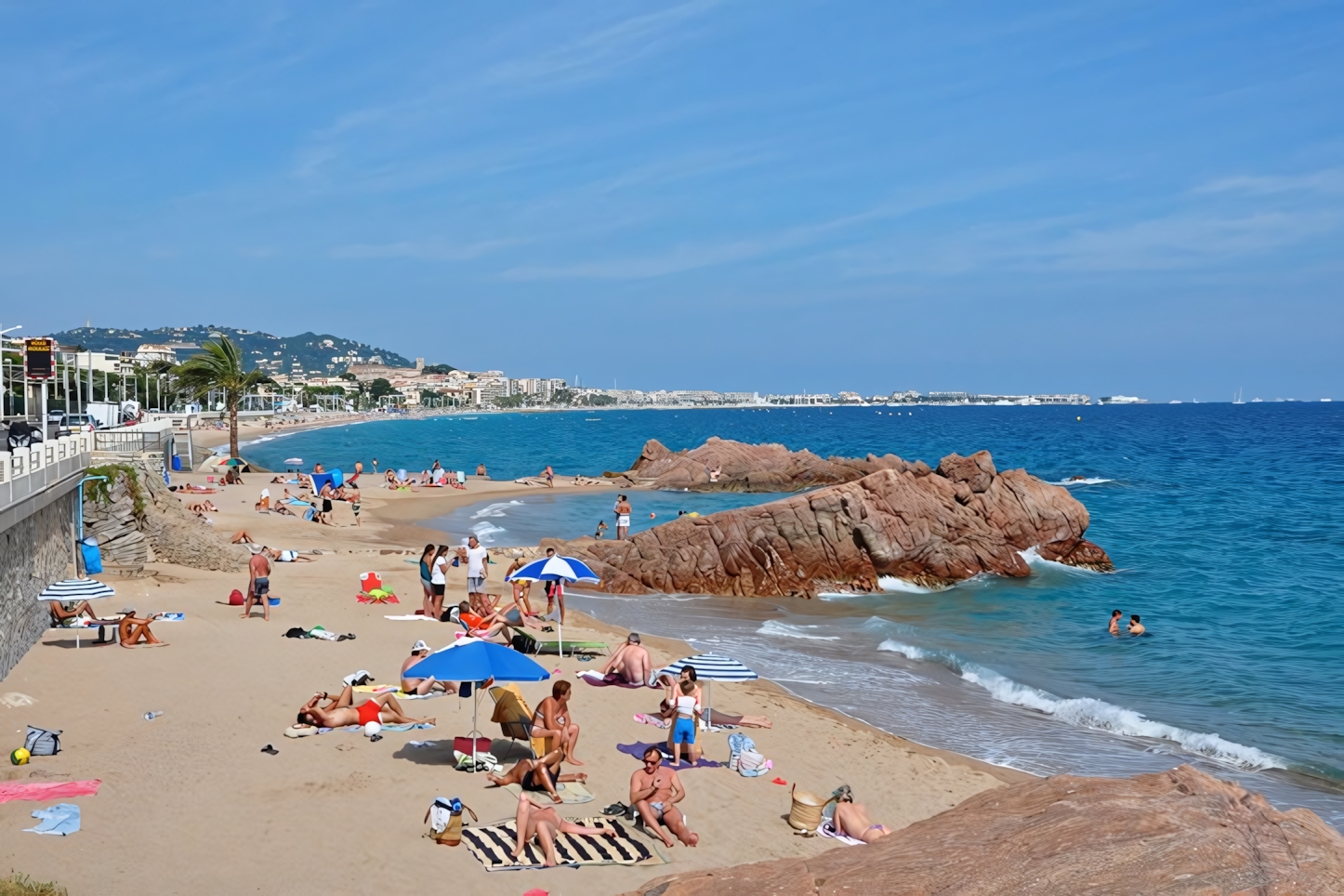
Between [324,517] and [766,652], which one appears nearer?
[766,652]

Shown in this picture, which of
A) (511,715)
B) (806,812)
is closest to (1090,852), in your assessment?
(806,812)

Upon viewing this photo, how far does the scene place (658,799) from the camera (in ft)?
32.4

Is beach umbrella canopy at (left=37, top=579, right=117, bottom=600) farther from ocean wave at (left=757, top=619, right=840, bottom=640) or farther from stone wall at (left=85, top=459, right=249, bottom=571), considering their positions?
ocean wave at (left=757, top=619, right=840, bottom=640)

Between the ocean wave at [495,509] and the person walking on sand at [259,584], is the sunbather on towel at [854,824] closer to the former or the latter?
the person walking on sand at [259,584]

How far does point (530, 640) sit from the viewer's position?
16750mm

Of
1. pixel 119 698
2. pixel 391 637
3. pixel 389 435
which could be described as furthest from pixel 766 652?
pixel 389 435

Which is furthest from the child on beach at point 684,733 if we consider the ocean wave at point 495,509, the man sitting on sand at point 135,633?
the ocean wave at point 495,509

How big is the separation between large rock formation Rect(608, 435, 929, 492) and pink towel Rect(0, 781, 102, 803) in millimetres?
43217

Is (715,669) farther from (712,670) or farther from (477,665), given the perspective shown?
(477,665)

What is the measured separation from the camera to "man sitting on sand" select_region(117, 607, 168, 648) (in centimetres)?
1544

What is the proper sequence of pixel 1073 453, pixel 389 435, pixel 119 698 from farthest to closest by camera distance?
pixel 389 435 → pixel 1073 453 → pixel 119 698

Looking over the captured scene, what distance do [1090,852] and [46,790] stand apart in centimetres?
939

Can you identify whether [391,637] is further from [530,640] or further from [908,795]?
[908,795]

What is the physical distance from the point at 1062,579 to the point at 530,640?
55.5ft
